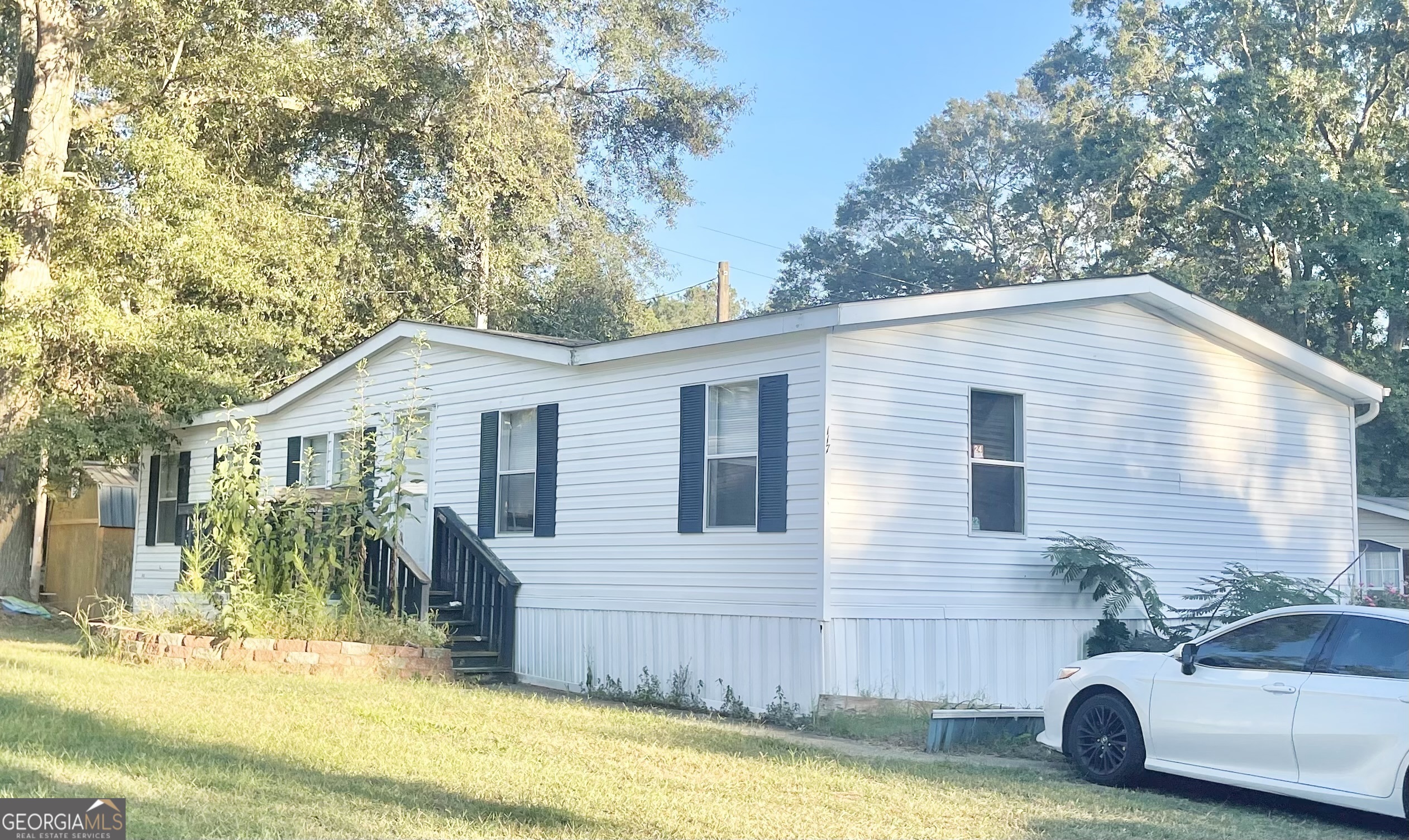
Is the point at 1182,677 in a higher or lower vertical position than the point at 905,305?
lower

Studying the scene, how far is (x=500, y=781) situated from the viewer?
294 inches

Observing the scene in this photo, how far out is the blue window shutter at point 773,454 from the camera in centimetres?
1179

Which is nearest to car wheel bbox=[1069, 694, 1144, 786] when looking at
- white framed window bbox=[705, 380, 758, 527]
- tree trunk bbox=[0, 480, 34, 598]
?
white framed window bbox=[705, 380, 758, 527]

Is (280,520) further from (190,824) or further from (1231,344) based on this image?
(1231,344)

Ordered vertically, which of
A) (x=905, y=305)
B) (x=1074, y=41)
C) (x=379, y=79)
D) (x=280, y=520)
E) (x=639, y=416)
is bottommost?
(x=280, y=520)

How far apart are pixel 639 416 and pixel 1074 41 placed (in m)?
28.8

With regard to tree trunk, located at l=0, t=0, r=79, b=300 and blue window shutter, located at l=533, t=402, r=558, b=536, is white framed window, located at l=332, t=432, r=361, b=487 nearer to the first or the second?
blue window shutter, located at l=533, t=402, r=558, b=536

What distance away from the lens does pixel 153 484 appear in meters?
20.9

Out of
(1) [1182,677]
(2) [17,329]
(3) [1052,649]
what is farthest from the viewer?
(2) [17,329]

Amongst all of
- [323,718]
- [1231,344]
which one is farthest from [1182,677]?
[1231,344]

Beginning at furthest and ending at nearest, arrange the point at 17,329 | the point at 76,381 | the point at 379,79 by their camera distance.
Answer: the point at 379,79 → the point at 76,381 → the point at 17,329

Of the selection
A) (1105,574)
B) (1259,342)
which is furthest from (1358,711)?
(1259,342)

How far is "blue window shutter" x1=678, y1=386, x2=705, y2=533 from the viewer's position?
1252 cm

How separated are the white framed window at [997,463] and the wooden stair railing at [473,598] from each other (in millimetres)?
5178
